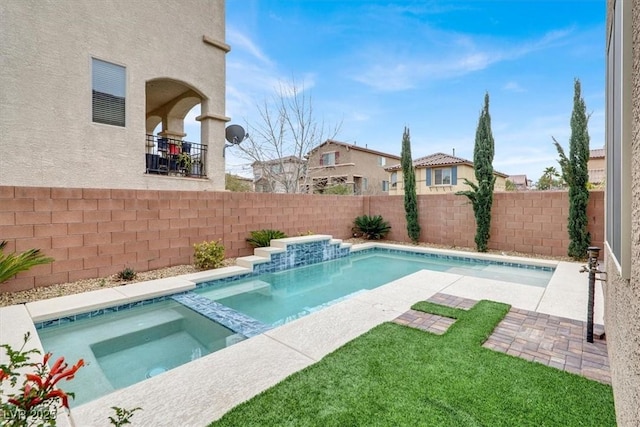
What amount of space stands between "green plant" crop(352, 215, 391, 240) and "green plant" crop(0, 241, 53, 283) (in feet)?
36.7

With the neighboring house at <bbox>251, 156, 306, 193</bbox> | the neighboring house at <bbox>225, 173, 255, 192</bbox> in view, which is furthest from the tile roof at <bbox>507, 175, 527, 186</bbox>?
the neighboring house at <bbox>225, 173, 255, 192</bbox>

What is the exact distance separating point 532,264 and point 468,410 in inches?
342

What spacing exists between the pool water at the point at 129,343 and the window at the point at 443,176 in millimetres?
23128

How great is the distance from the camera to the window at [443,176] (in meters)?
24.9

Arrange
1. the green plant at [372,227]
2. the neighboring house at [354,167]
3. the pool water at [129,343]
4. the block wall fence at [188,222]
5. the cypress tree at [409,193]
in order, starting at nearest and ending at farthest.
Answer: the pool water at [129,343] < the block wall fence at [188,222] < the cypress tree at [409,193] < the green plant at [372,227] < the neighboring house at [354,167]

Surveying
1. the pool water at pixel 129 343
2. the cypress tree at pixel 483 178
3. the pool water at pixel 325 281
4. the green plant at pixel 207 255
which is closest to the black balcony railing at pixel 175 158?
the green plant at pixel 207 255

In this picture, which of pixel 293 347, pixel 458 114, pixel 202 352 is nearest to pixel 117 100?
pixel 202 352

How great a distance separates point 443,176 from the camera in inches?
992

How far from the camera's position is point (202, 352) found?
4555 mm

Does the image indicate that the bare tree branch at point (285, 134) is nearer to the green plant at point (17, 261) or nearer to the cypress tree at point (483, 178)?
the cypress tree at point (483, 178)

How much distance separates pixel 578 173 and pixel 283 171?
44.9ft

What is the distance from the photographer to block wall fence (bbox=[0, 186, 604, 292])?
6500mm

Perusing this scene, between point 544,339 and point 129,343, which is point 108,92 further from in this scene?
point 544,339

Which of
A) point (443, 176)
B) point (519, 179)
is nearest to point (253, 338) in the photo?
point (443, 176)
